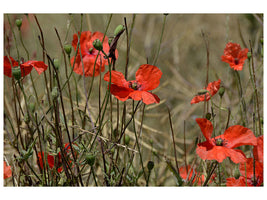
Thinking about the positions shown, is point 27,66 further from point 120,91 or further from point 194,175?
point 194,175

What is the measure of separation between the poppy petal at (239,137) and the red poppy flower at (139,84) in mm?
159

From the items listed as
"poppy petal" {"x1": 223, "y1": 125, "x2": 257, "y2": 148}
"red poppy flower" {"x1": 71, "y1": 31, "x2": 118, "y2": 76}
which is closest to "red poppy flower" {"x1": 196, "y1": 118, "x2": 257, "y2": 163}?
"poppy petal" {"x1": 223, "y1": 125, "x2": 257, "y2": 148}

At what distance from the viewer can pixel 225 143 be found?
694 millimetres

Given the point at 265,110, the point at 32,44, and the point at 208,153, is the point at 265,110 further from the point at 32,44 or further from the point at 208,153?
the point at 32,44

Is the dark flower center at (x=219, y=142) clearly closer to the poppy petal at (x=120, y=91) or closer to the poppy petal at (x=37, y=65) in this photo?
the poppy petal at (x=120, y=91)

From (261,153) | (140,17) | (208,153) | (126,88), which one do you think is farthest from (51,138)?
(140,17)

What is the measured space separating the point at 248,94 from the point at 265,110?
0.21 m

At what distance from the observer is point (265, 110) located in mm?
823

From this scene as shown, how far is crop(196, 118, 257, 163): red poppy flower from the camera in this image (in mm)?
651

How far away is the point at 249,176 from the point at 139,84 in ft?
0.95

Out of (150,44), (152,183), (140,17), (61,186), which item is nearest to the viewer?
(61,186)

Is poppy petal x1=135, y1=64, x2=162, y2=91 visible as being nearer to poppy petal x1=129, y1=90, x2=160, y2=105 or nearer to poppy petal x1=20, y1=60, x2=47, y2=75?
poppy petal x1=129, y1=90, x2=160, y2=105

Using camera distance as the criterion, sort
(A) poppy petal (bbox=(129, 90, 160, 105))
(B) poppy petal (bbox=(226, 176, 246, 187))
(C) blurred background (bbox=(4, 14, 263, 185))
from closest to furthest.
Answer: (A) poppy petal (bbox=(129, 90, 160, 105))
(B) poppy petal (bbox=(226, 176, 246, 187))
(C) blurred background (bbox=(4, 14, 263, 185))

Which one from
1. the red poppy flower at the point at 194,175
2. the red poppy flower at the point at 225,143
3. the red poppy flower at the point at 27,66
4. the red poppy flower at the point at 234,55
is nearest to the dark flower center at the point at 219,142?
the red poppy flower at the point at 225,143
